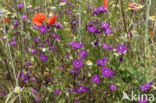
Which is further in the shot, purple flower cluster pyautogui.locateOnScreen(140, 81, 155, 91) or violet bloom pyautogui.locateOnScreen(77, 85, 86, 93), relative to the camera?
violet bloom pyautogui.locateOnScreen(77, 85, 86, 93)

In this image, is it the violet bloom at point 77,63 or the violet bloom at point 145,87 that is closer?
the violet bloom at point 145,87

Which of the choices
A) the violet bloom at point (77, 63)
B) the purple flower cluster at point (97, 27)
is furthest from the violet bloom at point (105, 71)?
the purple flower cluster at point (97, 27)

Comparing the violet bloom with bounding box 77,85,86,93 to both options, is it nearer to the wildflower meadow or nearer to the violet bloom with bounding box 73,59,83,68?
the wildflower meadow

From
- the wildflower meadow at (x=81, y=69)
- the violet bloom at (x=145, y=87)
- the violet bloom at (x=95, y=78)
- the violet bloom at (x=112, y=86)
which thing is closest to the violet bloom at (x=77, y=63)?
the wildflower meadow at (x=81, y=69)

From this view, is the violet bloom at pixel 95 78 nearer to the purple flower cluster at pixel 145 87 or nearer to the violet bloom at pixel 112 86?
the violet bloom at pixel 112 86

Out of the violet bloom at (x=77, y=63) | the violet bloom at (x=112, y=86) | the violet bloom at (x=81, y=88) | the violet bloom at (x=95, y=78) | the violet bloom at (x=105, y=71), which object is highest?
the violet bloom at (x=77, y=63)

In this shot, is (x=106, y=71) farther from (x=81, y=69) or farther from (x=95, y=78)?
(x=81, y=69)

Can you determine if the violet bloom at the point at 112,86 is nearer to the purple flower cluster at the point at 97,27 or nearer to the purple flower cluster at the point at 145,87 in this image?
the purple flower cluster at the point at 145,87

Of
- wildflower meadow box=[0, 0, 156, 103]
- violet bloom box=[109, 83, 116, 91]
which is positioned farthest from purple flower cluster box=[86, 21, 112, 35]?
violet bloom box=[109, 83, 116, 91]

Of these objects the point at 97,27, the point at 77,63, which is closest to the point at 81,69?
the point at 77,63

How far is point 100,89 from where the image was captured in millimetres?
1599

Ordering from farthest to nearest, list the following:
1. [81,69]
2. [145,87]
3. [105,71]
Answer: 1. [81,69]
2. [105,71]
3. [145,87]

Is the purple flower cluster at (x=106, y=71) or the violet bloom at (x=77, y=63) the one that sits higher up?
the violet bloom at (x=77, y=63)

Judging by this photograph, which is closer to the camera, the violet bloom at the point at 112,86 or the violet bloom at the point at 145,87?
the violet bloom at the point at 145,87
